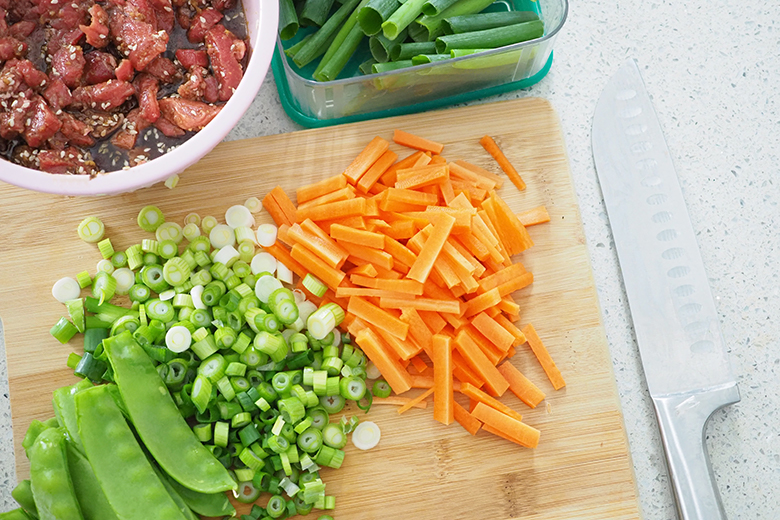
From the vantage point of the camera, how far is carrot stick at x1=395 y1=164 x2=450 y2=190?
1946 mm

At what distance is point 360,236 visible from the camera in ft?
6.18

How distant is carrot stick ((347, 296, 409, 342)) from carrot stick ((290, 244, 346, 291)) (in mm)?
72

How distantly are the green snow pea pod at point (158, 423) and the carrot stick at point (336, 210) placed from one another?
587mm

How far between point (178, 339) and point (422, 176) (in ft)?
2.71

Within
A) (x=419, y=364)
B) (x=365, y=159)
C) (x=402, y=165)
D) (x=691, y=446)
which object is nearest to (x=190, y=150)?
(x=365, y=159)

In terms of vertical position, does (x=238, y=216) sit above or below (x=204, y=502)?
above

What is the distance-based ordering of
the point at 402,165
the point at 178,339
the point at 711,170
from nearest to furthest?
the point at 178,339 < the point at 402,165 < the point at 711,170

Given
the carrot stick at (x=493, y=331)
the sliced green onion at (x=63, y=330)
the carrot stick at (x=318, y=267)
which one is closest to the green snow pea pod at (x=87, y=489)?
the sliced green onion at (x=63, y=330)

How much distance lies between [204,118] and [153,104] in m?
0.14

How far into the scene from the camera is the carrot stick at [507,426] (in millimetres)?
1860

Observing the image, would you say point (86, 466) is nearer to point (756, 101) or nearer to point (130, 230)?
point (130, 230)

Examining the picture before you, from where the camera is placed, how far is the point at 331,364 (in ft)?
6.14

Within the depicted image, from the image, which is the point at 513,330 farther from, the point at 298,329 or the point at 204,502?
the point at 204,502

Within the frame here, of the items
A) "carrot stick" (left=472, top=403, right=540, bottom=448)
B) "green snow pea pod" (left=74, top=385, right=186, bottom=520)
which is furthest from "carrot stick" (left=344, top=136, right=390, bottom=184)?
"green snow pea pod" (left=74, top=385, right=186, bottom=520)
